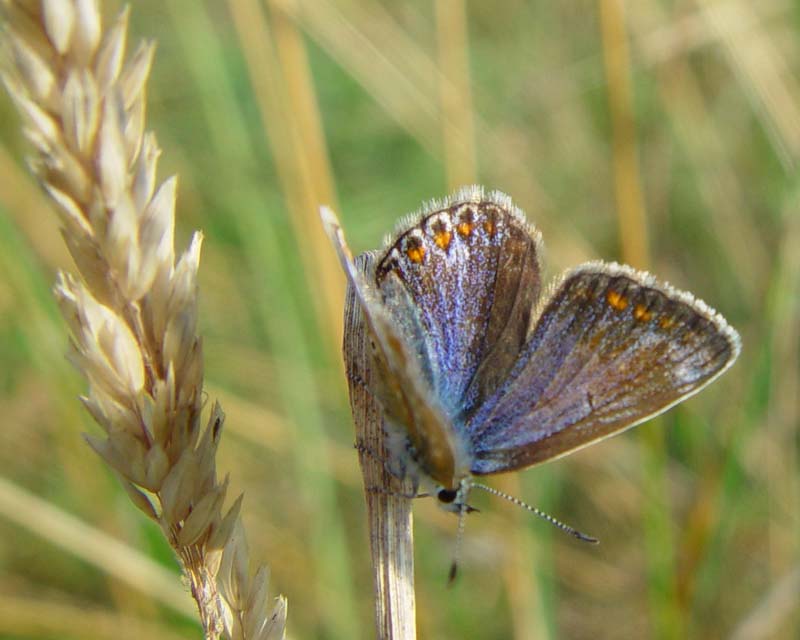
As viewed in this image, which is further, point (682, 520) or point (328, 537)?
point (682, 520)

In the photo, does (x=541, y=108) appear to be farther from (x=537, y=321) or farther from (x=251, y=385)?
(x=537, y=321)

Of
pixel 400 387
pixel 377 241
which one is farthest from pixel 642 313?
pixel 377 241

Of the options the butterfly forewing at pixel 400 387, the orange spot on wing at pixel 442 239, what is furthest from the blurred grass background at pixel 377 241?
the butterfly forewing at pixel 400 387

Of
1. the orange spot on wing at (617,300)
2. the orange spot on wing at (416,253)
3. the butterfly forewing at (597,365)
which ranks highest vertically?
the orange spot on wing at (416,253)

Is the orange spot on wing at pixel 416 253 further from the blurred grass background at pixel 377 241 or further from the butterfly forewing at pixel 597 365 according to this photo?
the blurred grass background at pixel 377 241

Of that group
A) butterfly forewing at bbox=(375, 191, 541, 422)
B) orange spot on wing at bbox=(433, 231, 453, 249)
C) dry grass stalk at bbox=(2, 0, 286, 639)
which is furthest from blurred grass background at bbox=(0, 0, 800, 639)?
dry grass stalk at bbox=(2, 0, 286, 639)

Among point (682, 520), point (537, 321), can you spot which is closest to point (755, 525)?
point (682, 520)

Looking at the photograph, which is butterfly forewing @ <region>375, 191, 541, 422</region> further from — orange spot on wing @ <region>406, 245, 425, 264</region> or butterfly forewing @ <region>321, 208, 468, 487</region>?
butterfly forewing @ <region>321, 208, 468, 487</region>
